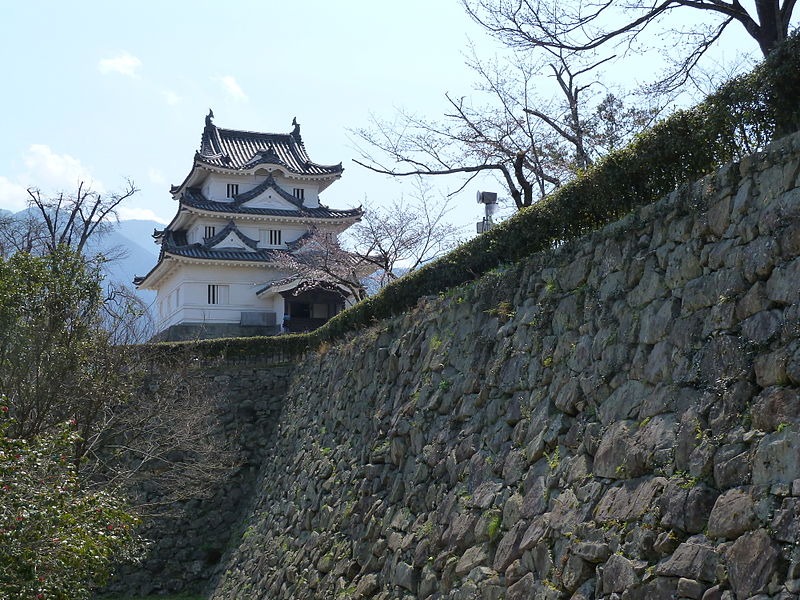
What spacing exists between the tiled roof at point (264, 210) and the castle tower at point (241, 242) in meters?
0.04

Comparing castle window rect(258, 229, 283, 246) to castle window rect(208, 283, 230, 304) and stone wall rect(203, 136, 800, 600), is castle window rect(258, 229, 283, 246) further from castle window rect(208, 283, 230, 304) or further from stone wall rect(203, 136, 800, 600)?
stone wall rect(203, 136, 800, 600)

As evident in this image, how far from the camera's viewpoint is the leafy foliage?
320 inches

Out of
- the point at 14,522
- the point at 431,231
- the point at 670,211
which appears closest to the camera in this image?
the point at 670,211

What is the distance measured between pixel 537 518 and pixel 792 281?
285 centimetres

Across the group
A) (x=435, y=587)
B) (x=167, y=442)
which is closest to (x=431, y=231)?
(x=167, y=442)

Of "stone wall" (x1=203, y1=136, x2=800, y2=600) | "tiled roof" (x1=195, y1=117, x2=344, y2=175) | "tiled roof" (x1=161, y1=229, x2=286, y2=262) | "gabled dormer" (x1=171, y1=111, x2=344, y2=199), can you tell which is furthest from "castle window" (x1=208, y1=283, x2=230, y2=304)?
"stone wall" (x1=203, y1=136, x2=800, y2=600)

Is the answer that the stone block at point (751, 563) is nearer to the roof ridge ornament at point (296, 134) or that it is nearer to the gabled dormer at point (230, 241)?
the gabled dormer at point (230, 241)

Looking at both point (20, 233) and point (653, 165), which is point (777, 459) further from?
point (20, 233)

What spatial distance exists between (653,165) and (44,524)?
6.47 meters

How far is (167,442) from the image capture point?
1761 centimetres

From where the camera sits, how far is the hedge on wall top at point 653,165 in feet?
19.7

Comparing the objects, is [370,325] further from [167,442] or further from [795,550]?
[795,550]

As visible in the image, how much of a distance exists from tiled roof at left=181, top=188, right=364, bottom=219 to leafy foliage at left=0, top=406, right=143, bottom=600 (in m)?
22.6

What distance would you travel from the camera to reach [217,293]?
31500 mm
